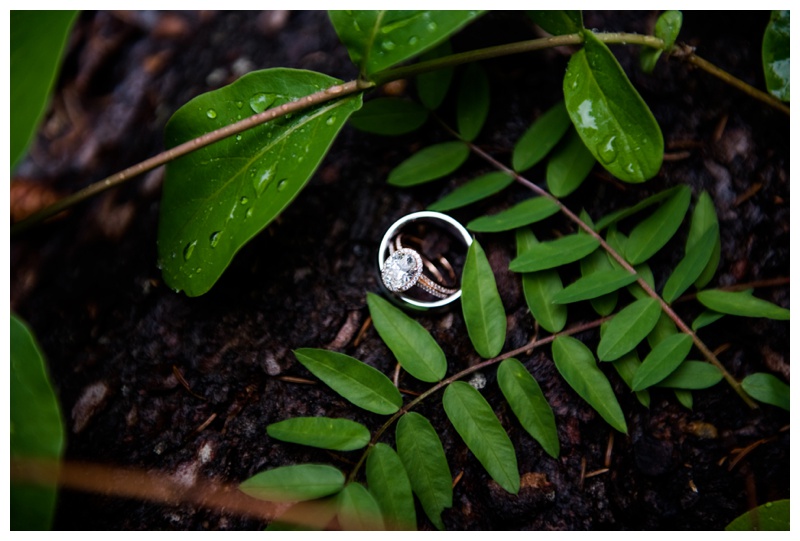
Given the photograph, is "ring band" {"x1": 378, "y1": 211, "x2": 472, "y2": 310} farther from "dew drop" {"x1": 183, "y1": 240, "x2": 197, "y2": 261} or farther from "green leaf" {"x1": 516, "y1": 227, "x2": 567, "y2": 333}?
"dew drop" {"x1": 183, "y1": 240, "x2": 197, "y2": 261}

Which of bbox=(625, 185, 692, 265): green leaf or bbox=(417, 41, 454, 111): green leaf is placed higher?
bbox=(417, 41, 454, 111): green leaf

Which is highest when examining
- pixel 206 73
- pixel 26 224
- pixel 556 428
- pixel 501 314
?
pixel 206 73

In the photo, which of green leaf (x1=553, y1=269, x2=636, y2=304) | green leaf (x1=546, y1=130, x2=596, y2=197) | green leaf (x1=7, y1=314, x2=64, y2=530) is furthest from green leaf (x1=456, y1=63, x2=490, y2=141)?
green leaf (x1=7, y1=314, x2=64, y2=530)

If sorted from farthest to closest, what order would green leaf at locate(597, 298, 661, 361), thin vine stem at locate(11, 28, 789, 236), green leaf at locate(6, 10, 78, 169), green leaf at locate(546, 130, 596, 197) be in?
green leaf at locate(546, 130, 596, 197), green leaf at locate(597, 298, 661, 361), thin vine stem at locate(11, 28, 789, 236), green leaf at locate(6, 10, 78, 169)

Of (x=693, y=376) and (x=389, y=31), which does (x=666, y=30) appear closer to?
(x=389, y=31)

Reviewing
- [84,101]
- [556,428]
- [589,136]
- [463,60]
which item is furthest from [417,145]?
[84,101]

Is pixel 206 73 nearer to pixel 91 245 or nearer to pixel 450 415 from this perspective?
pixel 91 245

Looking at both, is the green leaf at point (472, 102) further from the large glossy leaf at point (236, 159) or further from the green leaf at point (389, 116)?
the large glossy leaf at point (236, 159)
